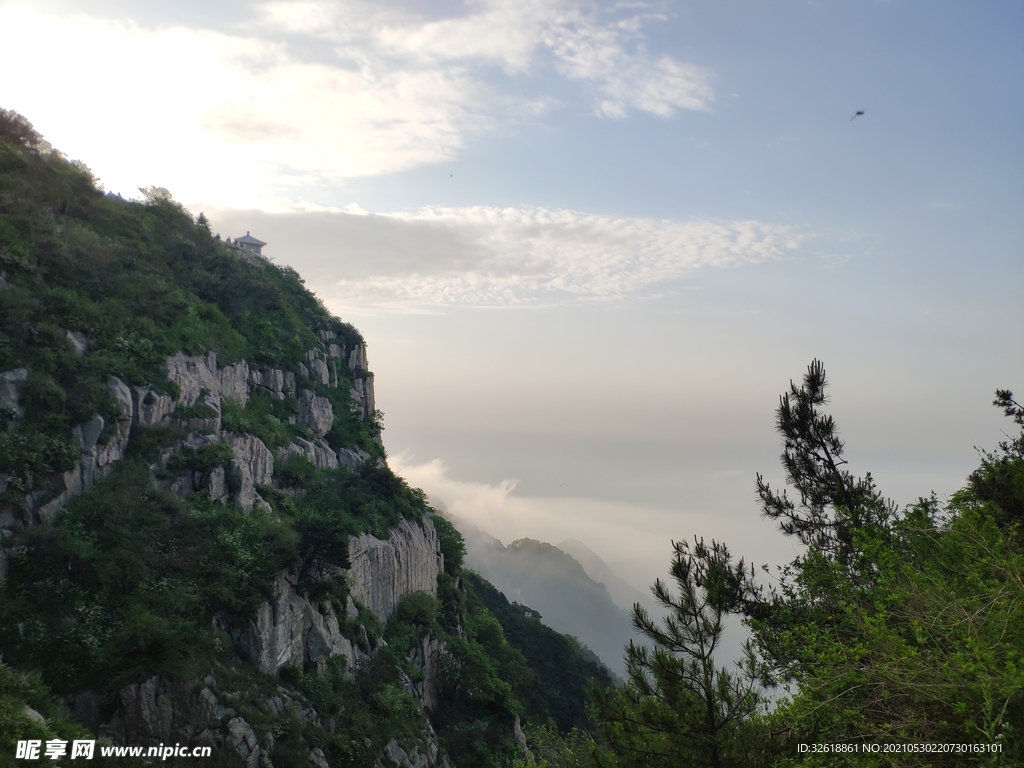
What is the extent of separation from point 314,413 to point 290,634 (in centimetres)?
1599

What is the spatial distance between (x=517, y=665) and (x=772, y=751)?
32734mm

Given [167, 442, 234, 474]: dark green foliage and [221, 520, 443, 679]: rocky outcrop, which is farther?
[167, 442, 234, 474]: dark green foliage

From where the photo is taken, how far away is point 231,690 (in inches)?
818

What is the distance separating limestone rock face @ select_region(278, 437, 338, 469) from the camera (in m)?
33.8

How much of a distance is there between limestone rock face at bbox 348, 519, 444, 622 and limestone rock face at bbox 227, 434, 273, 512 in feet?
16.7

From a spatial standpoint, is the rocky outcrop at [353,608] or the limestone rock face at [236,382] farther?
the limestone rock face at [236,382]

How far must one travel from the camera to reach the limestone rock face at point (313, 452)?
111ft

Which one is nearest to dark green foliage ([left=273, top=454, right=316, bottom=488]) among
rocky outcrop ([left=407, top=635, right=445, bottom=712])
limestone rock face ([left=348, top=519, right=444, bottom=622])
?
limestone rock face ([left=348, top=519, right=444, bottom=622])

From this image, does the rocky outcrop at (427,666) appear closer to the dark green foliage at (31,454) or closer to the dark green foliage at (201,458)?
the dark green foliage at (201,458)

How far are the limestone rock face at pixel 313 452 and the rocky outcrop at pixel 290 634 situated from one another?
30.1ft

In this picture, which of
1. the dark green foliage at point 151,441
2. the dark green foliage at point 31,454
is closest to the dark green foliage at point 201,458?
the dark green foliage at point 151,441

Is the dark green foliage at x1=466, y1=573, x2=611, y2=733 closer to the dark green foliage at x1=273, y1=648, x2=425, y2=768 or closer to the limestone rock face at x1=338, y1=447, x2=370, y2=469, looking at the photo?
the dark green foliage at x1=273, y1=648, x2=425, y2=768

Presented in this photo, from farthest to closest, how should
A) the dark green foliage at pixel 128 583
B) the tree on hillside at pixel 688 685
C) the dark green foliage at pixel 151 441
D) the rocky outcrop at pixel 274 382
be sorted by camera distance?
the rocky outcrop at pixel 274 382, the dark green foliage at pixel 151 441, the dark green foliage at pixel 128 583, the tree on hillside at pixel 688 685

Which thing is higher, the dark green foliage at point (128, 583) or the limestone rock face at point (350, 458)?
the limestone rock face at point (350, 458)
